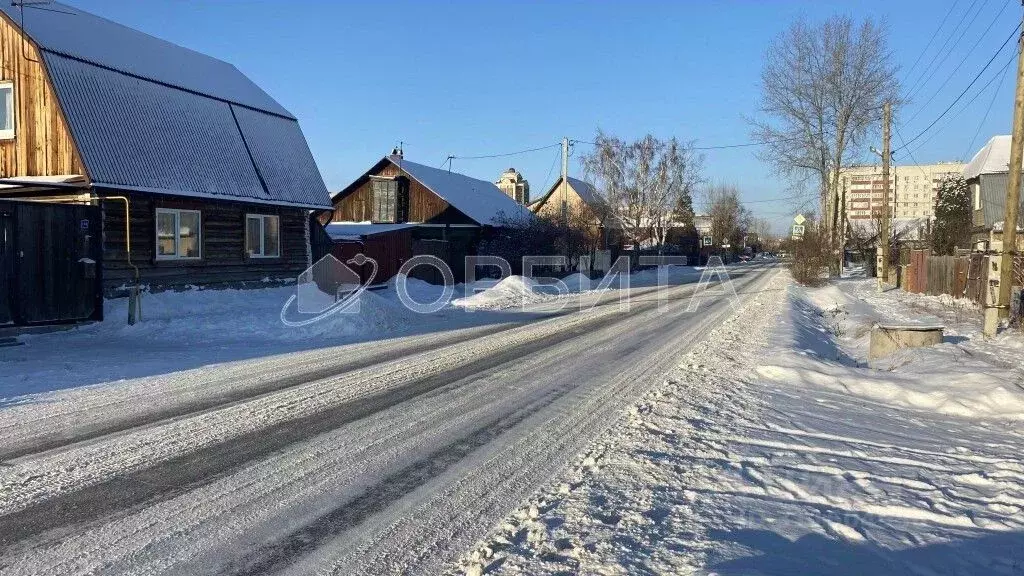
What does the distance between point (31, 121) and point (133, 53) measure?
468 cm

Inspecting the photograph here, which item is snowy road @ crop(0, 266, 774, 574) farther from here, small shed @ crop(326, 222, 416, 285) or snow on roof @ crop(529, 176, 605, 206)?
snow on roof @ crop(529, 176, 605, 206)

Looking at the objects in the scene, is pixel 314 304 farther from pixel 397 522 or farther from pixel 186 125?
pixel 397 522

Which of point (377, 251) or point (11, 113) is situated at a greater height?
point (11, 113)

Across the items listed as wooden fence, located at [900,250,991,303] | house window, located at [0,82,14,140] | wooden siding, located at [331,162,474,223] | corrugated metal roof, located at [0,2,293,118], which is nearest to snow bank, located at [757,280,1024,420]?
wooden fence, located at [900,250,991,303]

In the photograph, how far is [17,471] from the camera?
5.27 m

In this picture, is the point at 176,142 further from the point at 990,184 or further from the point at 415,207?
the point at 990,184

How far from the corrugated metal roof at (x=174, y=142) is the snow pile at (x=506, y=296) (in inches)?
219

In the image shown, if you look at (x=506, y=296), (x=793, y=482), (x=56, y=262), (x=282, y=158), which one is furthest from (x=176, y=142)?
(x=793, y=482)

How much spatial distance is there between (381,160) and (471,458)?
35911 millimetres

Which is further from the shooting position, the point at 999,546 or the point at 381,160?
the point at 381,160

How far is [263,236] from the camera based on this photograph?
20.5m

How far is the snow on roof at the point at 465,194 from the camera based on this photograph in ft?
127

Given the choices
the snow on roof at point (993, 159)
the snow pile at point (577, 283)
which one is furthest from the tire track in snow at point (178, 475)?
the snow on roof at point (993, 159)

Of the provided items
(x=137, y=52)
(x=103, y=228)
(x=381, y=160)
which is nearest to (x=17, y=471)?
(x=103, y=228)
